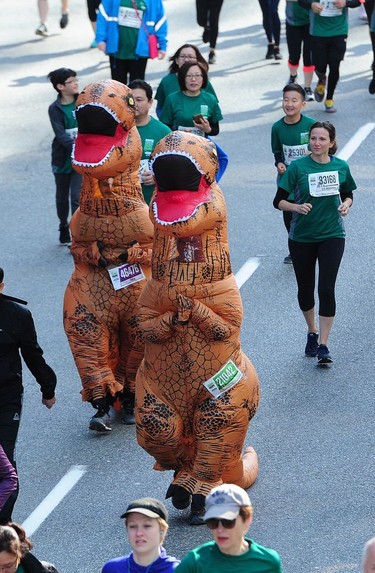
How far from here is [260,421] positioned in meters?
9.55

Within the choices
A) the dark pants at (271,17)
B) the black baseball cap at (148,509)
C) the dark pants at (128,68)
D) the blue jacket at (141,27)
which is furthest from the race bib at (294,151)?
the dark pants at (271,17)

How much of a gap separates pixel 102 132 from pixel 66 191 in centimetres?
431

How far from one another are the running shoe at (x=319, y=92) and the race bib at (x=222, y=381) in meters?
9.64

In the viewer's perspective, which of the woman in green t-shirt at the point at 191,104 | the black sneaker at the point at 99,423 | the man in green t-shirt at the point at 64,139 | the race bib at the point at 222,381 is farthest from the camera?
the man in green t-shirt at the point at 64,139

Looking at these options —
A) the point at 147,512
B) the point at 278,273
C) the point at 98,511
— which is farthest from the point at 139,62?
the point at 147,512

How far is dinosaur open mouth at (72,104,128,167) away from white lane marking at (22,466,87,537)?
2014mm

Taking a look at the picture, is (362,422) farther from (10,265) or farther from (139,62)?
(139,62)

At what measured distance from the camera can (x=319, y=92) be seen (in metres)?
17.2

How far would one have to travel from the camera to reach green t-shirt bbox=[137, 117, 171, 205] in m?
10.8

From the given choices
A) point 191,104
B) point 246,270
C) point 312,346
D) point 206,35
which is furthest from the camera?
point 206,35

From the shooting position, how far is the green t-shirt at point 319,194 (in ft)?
33.1

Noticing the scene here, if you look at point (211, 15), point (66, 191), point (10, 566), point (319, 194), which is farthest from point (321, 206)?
point (211, 15)

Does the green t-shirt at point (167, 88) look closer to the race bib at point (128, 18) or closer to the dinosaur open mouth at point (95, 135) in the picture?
the race bib at point (128, 18)

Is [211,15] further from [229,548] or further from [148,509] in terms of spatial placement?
[229,548]
